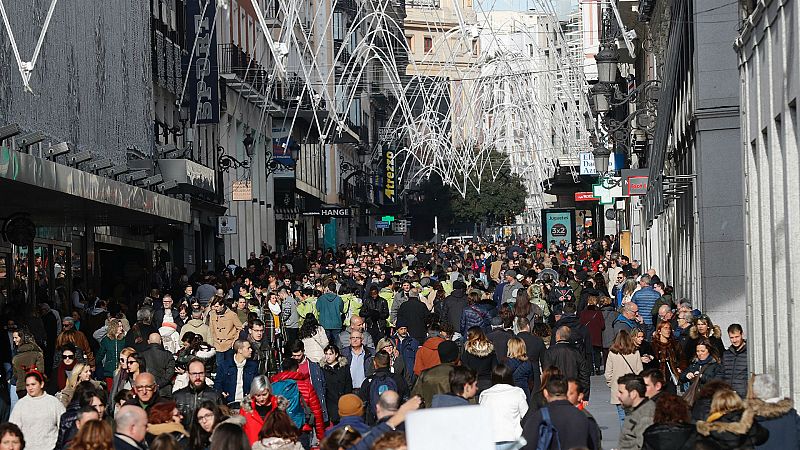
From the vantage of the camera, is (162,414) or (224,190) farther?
(224,190)

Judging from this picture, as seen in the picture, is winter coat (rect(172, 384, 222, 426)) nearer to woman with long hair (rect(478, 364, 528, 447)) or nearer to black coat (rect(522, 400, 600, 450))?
woman with long hair (rect(478, 364, 528, 447))

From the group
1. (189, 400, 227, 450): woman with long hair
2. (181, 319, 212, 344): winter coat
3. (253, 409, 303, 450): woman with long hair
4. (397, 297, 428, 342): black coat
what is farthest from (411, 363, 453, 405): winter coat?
(397, 297, 428, 342): black coat

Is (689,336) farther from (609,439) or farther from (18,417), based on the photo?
(18,417)

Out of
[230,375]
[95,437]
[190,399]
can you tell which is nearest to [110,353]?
[230,375]

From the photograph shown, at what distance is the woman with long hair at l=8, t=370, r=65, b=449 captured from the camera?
13281mm

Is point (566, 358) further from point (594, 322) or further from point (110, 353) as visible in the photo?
point (594, 322)

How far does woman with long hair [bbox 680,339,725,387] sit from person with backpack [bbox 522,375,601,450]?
3.22 meters

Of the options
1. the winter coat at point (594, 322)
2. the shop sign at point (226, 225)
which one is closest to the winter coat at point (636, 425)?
the winter coat at point (594, 322)

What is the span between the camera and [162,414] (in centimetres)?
1205

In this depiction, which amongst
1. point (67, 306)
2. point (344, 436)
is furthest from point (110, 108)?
point (344, 436)

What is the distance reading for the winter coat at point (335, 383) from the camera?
53.6ft

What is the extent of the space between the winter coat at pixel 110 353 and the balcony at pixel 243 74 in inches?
1048

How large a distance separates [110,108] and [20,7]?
25.5ft

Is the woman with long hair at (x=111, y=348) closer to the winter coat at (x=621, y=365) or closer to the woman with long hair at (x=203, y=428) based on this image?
the winter coat at (x=621, y=365)
